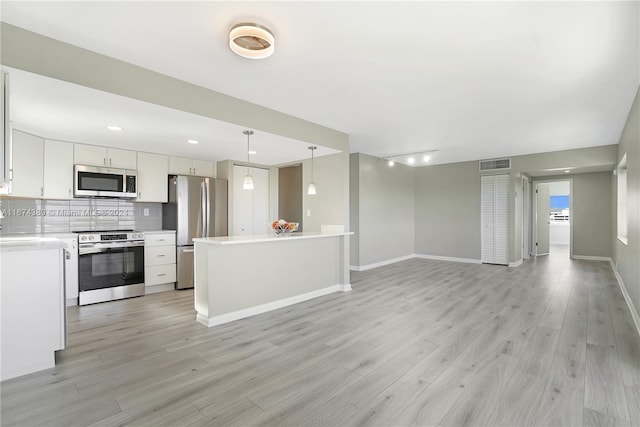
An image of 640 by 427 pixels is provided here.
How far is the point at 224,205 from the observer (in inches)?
223

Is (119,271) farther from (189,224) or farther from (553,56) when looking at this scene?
(553,56)

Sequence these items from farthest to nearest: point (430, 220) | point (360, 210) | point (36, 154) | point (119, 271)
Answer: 1. point (430, 220)
2. point (360, 210)
3. point (119, 271)
4. point (36, 154)

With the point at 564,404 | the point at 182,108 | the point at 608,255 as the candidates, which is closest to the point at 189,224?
the point at 182,108

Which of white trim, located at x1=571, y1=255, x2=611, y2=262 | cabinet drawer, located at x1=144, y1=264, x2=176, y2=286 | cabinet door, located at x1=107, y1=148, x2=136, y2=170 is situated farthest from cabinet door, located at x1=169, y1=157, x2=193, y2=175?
white trim, located at x1=571, y1=255, x2=611, y2=262

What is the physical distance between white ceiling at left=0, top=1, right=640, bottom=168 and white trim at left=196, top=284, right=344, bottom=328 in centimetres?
220

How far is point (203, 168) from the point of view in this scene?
5629 mm

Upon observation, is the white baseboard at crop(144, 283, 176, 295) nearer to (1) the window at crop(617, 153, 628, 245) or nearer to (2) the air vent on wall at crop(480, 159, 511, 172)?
(2) the air vent on wall at crop(480, 159, 511, 172)

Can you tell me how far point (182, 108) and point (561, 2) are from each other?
10.0 feet

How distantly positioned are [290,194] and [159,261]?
10.7 feet

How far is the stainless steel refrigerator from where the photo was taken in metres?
5.03

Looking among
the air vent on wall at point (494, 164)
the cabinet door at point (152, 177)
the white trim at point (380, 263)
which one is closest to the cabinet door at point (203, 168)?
the cabinet door at point (152, 177)

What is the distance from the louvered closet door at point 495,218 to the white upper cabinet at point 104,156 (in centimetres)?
746

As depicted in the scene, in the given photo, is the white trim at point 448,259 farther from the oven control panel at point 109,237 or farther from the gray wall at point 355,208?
the oven control panel at point 109,237

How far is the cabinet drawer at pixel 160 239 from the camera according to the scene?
4742 millimetres
